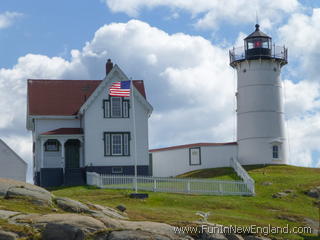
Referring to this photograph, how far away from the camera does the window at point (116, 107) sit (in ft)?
150

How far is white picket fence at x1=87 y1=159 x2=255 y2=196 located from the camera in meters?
38.9

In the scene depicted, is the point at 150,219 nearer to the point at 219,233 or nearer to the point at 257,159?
the point at 219,233

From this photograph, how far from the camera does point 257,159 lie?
5088 centimetres

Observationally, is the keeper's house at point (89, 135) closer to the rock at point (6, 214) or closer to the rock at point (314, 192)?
the rock at point (314, 192)

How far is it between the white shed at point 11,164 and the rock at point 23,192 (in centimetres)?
2057

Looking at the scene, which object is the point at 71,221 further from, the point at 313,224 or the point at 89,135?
the point at 89,135

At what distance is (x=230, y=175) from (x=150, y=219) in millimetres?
20593

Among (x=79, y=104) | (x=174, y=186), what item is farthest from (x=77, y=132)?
(x=174, y=186)

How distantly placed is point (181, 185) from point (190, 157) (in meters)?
11.6

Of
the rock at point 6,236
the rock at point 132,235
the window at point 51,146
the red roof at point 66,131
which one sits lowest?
the rock at point 132,235

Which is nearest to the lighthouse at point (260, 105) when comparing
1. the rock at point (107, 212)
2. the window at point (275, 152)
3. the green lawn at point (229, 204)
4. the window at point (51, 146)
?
the window at point (275, 152)

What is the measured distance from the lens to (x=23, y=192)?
26.5 meters

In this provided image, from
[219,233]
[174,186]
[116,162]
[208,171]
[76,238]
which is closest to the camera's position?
[76,238]

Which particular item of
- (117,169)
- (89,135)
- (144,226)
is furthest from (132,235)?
(89,135)
